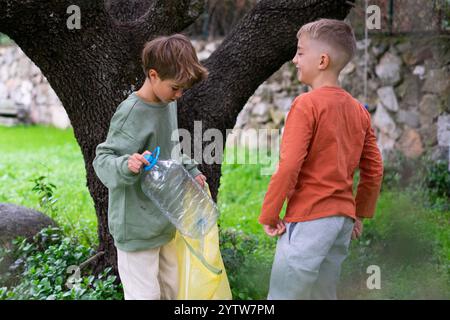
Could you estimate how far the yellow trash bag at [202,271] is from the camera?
3.34 m

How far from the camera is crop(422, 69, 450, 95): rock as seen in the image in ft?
25.7

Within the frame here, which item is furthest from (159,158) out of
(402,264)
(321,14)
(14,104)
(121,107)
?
(14,104)

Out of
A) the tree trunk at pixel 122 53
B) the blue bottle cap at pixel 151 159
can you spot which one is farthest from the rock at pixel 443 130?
the blue bottle cap at pixel 151 159

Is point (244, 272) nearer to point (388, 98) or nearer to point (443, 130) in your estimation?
point (443, 130)

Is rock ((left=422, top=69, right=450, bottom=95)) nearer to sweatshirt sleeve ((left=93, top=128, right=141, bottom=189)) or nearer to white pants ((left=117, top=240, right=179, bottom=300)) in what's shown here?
white pants ((left=117, top=240, right=179, bottom=300))

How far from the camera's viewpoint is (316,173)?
10.2 feet

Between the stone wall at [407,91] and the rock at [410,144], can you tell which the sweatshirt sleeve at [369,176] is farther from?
the rock at [410,144]

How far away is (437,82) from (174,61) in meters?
5.38

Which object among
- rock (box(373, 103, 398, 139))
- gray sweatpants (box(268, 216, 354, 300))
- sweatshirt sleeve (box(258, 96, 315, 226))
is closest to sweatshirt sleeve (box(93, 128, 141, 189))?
sweatshirt sleeve (box(258, 96, 315, 226))

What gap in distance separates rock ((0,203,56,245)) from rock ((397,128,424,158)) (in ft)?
14.2

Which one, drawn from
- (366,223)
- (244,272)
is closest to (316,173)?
(244,272)

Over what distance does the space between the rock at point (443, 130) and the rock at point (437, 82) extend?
276 mm

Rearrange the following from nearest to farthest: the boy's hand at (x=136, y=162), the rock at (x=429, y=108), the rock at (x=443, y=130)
A: the boy's hand at (x=136, y=162) → the rock at (x=443, y=130) → the rock at (x=429, y=108)

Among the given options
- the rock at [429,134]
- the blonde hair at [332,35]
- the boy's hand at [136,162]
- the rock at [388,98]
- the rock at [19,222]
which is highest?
the blonde hair at [332,35]
